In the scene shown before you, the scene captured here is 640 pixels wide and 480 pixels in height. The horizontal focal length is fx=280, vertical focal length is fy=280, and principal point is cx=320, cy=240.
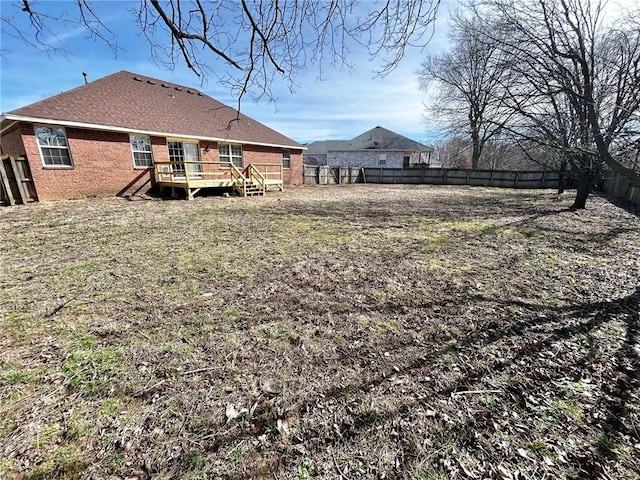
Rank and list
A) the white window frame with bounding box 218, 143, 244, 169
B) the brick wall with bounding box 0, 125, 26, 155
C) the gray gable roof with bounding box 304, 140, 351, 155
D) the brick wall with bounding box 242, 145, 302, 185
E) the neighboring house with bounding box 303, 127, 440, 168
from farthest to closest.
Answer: the gray gable roof with bounding box 304, 140, 351, 155
the neighboring house with bounding box 303, 127, 440, 168
the brick wall with bounding box 242, 145, 302, 185
the white window frame with bounding box 218, 143, 244, 169
the brick wall with bounding box 0, 125, 26, 155

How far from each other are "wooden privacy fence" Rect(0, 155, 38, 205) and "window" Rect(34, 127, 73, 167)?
0.62 metres

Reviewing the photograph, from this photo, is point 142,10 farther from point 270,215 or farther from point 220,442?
point 270,215

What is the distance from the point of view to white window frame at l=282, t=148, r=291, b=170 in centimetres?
1864

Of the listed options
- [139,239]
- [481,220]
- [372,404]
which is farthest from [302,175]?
[372,404]

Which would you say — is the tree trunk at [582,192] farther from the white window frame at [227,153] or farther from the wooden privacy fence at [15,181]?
the wooden privacy fence at [15,181]

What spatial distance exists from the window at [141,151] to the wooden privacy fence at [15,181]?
3.15 m

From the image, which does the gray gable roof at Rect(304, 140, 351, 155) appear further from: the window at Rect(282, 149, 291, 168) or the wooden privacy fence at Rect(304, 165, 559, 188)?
the window at Rect(282, 149, 291, 168)

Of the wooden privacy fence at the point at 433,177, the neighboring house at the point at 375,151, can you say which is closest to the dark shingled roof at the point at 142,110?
the wooden privacy fence at the point at 433,177

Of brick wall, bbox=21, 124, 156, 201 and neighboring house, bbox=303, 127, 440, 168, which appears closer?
brick wall, bbox=21, 124, 156, 201

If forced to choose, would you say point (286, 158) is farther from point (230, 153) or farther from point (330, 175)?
point (230, 153)

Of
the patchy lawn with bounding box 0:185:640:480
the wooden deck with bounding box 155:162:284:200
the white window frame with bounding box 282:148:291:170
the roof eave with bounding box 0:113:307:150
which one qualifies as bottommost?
the patchy lawn with bounding box 0:185:640:480

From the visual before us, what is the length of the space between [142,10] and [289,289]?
3.22 m

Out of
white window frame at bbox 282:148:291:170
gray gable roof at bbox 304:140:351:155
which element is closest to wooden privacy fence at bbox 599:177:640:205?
white window frame at bbox 282:148:291:170

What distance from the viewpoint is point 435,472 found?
1551 mm
